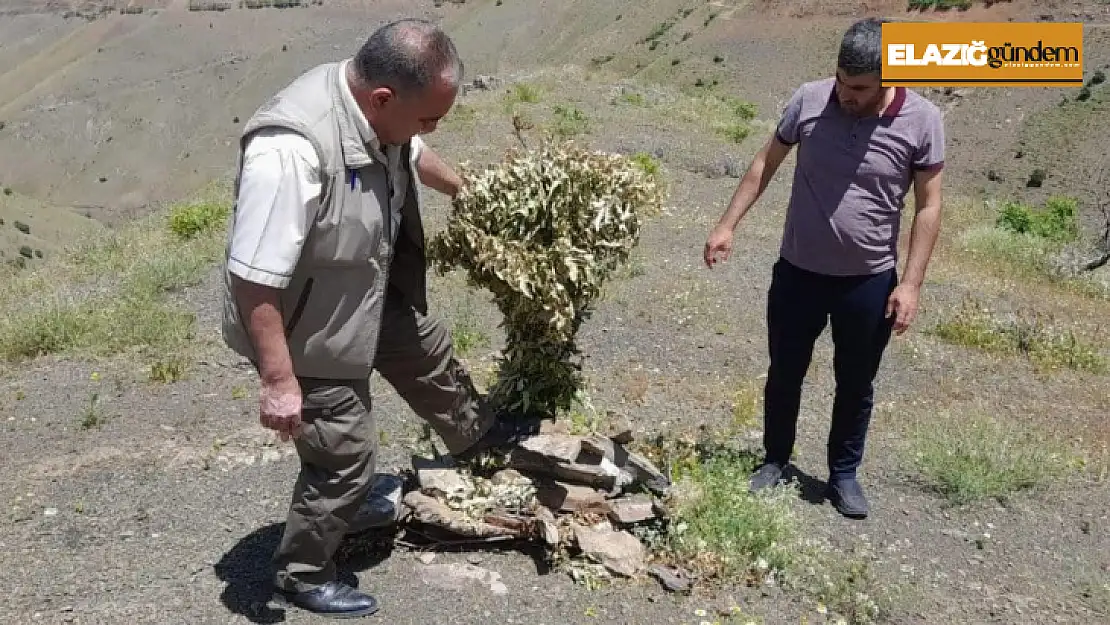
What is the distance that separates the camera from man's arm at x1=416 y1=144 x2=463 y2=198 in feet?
12.0

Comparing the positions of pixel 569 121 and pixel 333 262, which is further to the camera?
pixel 569 121

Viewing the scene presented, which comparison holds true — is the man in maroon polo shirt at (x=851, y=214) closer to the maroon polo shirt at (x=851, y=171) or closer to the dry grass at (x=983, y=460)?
the maroon polo shirt at (x=851, y=171)

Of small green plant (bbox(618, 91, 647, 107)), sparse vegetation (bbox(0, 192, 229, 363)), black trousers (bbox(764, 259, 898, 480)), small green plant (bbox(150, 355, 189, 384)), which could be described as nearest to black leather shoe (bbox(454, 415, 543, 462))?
black trousers (bbox(764, 259, 898, 480))

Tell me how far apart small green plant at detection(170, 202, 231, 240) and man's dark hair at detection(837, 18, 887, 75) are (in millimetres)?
8849

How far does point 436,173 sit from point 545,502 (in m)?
1.57

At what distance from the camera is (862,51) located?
3660 millimetres

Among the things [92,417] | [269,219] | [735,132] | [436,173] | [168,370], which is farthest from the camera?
[735,132]

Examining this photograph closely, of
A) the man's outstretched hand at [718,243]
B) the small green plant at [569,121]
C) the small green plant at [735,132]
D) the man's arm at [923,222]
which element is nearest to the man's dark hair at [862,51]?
the man's arm at [923,222]

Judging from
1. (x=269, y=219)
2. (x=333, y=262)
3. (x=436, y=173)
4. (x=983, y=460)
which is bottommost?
(x=983, y=460)

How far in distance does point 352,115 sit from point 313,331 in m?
0.74

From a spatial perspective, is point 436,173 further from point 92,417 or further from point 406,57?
point 92,417

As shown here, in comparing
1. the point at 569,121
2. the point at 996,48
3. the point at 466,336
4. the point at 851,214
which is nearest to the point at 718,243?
the point at 851,214

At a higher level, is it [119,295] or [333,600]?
[119,295]

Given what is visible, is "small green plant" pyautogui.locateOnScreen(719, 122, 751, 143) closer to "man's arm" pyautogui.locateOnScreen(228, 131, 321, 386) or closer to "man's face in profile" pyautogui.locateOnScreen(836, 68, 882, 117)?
"man's face in profile" pyautogui.locateOnScreen(836, 68, 882, 117)
